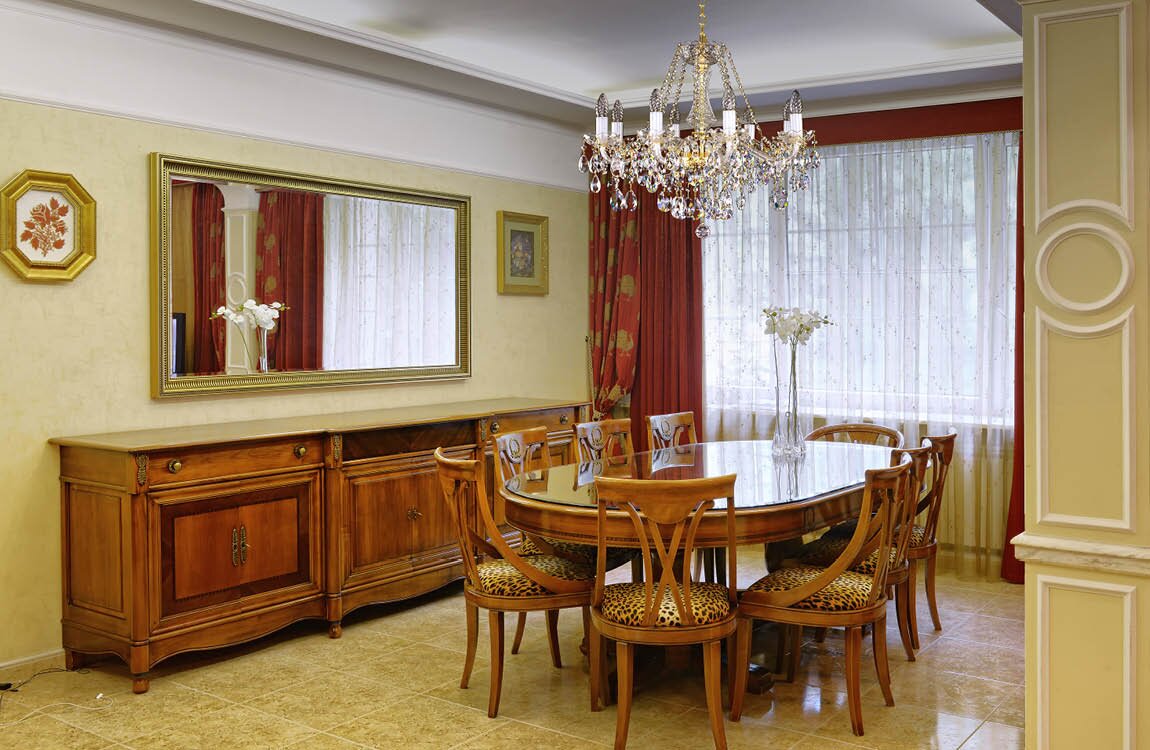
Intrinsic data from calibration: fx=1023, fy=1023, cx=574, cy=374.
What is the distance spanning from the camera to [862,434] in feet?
18.6

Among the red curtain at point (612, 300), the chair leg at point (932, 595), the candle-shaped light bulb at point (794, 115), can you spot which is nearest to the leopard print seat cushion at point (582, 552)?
the chair leg at point (932, 595)

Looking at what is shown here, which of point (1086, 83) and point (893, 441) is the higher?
point (1086, 83)

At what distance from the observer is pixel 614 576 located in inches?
214

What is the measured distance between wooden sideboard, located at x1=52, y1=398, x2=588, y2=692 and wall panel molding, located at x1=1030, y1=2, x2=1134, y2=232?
3010 millimetres

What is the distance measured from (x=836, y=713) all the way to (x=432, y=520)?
220cm

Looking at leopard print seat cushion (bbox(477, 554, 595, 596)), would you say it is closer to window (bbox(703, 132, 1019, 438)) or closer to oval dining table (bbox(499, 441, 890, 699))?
oval dining table (bbox(499, 441, 890, 699))

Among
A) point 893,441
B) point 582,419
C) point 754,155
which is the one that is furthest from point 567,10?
point 893,441

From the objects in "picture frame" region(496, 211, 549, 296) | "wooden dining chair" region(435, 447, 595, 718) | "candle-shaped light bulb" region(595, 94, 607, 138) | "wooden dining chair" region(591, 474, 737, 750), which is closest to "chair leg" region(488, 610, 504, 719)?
"wooden dining chair" region(435, 447, 595, 718)

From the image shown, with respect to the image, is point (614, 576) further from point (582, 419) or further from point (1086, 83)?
point (1086, 83)

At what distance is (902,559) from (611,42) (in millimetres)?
3108

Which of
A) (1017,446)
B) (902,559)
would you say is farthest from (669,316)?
(902,559)

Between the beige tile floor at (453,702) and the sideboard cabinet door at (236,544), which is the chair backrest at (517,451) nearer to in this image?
the beige tile floor at (453,702)

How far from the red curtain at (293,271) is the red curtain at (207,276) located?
20 centimetres

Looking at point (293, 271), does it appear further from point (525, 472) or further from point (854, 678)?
point (854, 678)
